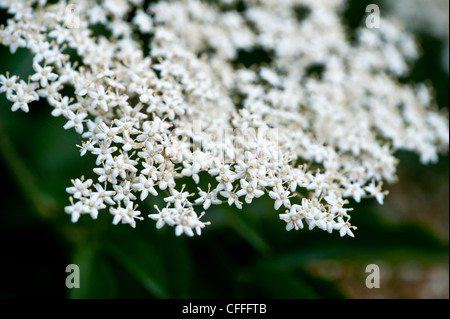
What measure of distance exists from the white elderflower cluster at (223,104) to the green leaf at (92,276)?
24cm

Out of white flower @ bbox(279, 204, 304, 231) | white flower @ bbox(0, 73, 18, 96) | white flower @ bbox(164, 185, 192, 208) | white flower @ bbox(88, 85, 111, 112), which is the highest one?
white flower @ bbox(0, 73, 18, 96)

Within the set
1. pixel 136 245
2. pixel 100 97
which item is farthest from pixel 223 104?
pixel 136 245

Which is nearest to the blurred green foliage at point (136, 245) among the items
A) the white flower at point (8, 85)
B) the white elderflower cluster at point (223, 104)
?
the white elderflower cluster at point (223, 104)

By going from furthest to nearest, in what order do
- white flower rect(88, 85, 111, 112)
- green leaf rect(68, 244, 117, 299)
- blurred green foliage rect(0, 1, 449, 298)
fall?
1. blurred green foliage rect(0, 1, 449, 298)
2. green leaf rect(68, 244, 117, 299)
3. white flower rect(88, 85, 111, 112)

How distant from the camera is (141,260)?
154 cm

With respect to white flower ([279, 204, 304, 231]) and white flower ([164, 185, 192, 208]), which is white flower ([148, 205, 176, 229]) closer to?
white flower ([164, 185, 192, 208])

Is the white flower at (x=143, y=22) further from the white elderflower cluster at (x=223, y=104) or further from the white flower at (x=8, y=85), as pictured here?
the white flower at (x=8, y=85)

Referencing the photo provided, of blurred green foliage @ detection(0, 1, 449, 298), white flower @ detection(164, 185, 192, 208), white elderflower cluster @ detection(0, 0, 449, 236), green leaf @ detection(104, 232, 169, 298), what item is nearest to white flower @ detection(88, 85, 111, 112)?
white elderflower cluster @ detection(0, 0, 449, 236)

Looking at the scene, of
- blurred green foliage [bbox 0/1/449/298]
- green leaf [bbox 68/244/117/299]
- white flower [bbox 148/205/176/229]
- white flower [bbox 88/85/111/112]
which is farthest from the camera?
blurred green foliage [bbox 0/1/449/298]

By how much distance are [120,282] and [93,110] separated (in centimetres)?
71

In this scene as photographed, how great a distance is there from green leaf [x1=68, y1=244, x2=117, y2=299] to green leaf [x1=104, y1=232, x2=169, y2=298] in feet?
0.19

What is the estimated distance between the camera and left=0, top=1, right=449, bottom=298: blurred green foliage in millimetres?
1568

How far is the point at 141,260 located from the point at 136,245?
7 centimetres

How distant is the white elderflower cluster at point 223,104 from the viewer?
119 centimetres
